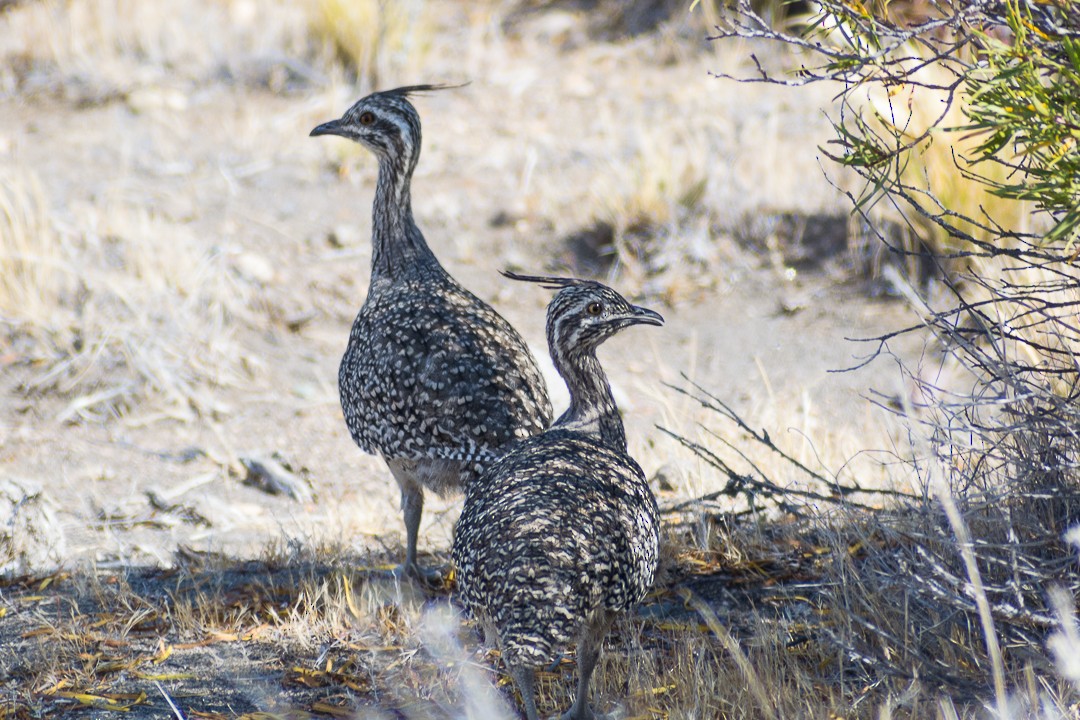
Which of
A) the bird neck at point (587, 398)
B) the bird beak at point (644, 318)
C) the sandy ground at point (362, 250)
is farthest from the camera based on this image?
the sandy ground at point (362, 250)

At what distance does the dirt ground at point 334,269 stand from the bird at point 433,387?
705mm

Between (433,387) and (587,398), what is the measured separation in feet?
2.19

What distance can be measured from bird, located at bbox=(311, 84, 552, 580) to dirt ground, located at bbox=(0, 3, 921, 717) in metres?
0.70

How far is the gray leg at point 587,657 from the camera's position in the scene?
4.11 m

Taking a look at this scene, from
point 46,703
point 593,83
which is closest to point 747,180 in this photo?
point 593,83

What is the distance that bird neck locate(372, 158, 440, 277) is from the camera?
631 cm

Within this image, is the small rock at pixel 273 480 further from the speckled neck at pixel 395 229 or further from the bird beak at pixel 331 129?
the bird beak at pixel 331 129

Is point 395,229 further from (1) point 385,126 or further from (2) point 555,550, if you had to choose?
(2) point 555,550

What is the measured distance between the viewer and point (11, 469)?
735 centimetres

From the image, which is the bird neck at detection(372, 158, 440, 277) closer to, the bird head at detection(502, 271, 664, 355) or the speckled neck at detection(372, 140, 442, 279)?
the speckled neck at detection(372, 140, 442, 279)

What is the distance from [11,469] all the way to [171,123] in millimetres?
5850

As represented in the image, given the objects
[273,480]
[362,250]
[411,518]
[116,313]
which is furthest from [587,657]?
[362,250]

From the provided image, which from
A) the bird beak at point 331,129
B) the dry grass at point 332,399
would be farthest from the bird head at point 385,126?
the dry grass at point 332,399

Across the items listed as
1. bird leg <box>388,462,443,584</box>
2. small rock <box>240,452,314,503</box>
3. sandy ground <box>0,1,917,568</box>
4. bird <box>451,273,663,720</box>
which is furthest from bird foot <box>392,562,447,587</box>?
small rock <box>240,452,314,503</box>
